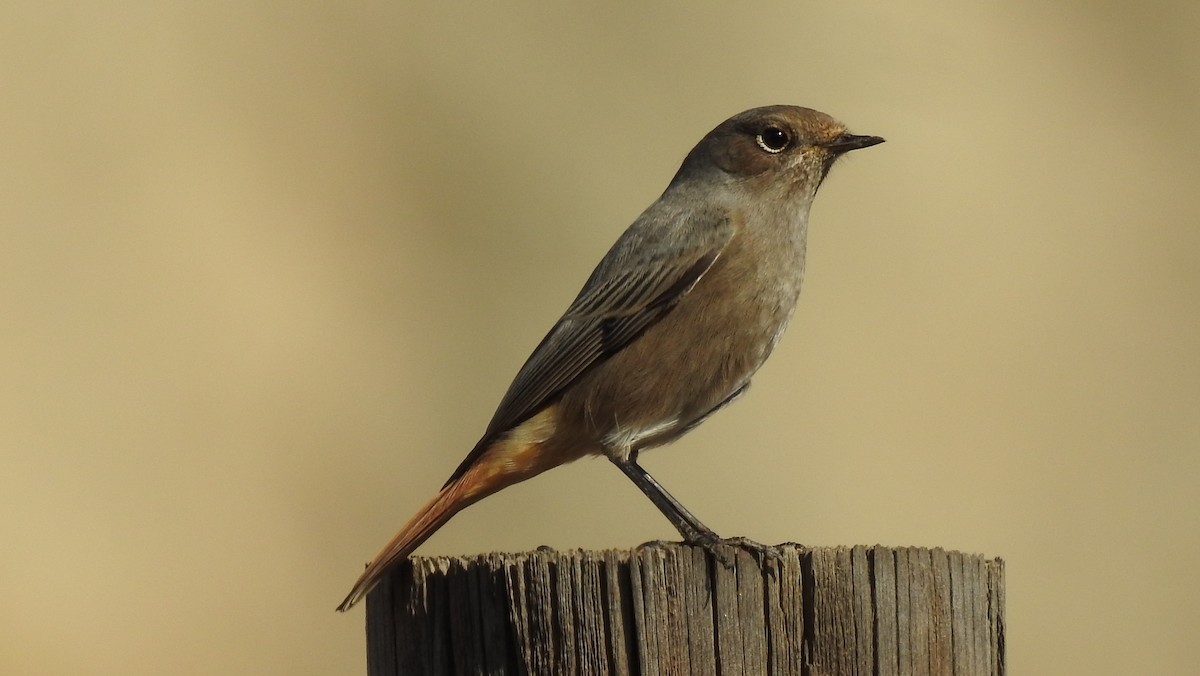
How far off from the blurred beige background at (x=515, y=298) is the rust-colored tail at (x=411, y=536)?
16.6 feet

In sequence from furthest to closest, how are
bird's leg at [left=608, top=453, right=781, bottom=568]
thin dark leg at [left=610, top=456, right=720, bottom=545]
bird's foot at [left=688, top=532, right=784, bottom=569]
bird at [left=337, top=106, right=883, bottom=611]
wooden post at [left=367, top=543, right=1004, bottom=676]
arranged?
bird at [left=337, top=106, right=883, bottom=611], thin dark leg at [left=610, top=456, right=720, bottom=545], bird's leg at [left=608, top=453, right=781, bottom=568], bird's foot at [left=688, top=532, right=784, bottom=569], wooden post at [left=367, top=543, right=1004, bottom=676]

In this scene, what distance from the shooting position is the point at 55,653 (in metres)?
9.22

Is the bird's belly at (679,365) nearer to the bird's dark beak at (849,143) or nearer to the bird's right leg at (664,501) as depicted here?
the bird's right leg at (664,501)

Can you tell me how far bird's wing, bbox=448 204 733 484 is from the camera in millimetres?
5254

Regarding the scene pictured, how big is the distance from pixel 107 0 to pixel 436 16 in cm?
268

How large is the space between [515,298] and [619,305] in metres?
5.46

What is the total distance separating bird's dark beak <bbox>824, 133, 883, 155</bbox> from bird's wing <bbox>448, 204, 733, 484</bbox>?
58cm

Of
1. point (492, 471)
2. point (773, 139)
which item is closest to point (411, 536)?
point (492, 471)

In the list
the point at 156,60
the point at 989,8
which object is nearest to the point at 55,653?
the point at 156,60

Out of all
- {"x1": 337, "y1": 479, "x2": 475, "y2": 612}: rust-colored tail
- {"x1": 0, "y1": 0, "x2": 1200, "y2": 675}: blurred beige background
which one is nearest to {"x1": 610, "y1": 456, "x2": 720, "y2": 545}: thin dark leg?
{"x1": 337, "y1": 479, "x2": 475, "y2": 612}: rust-colored tail

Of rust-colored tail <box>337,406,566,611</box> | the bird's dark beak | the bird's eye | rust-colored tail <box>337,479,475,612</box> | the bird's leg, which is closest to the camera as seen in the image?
the bird's leg

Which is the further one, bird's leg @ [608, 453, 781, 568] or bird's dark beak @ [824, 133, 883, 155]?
bird's dark beak @ [824, 133, 883, 155]

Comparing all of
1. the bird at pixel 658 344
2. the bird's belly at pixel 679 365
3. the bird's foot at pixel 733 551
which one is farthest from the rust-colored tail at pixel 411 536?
the bird's foot at pixel 733 551

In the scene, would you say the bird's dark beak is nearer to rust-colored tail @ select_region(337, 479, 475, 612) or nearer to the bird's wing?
the bird's wing
